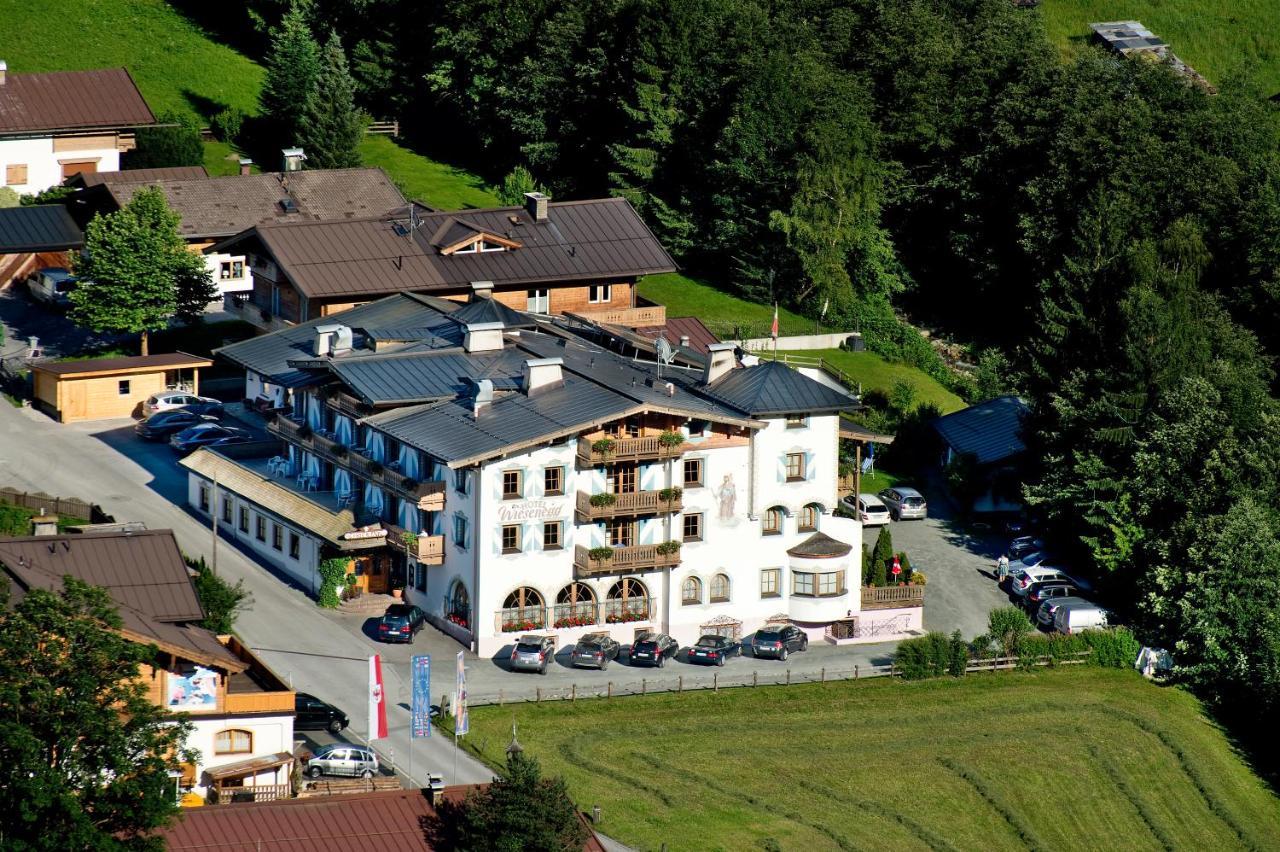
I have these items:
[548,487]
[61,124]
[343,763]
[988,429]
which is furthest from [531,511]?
[61,124]

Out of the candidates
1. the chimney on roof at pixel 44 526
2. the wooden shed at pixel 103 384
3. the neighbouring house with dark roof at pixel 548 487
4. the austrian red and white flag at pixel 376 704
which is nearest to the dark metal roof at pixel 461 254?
the wooden shed at pixel 103 384

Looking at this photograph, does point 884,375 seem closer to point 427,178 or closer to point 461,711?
point 427,178

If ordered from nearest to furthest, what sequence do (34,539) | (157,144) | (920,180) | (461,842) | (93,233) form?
(461,842) < (34,539) < (93,233) < (157,144) < (920,180)

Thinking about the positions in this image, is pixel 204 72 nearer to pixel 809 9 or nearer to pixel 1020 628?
pixel 809 9

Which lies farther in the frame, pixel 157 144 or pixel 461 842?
pixel 157 144

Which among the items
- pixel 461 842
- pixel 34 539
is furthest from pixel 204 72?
pixel 461 842

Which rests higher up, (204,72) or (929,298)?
(204,72)
